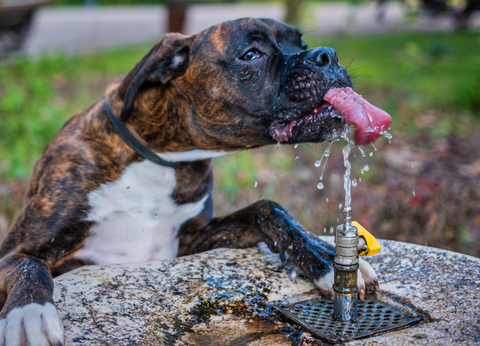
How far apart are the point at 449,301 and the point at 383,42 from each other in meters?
10.8

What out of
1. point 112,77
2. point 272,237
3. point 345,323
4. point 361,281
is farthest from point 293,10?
point 345,323

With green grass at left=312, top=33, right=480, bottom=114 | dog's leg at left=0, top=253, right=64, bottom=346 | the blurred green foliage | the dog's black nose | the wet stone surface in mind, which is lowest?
the blurred green foliage

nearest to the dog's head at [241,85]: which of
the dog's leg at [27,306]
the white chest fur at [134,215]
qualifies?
the white chest fur at [134,215]

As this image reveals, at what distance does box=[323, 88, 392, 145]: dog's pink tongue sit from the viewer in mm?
2119

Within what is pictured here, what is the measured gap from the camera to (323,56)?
2.31 m

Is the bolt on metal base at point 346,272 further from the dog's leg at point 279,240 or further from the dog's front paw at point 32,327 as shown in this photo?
the dog's front paw at point 32,327

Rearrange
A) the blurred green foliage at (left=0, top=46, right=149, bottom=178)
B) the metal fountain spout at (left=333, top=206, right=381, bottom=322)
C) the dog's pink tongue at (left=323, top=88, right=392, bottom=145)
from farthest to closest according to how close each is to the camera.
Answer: the blurred green foliage at (left=0, top=46, right=149, bottom=178), the dog's pink tongue at (left=323, top=88, right=392, bottom=145), the metal fountain spout at (left=333, top=206, right=381, bottom=322)

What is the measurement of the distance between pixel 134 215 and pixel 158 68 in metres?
0.77

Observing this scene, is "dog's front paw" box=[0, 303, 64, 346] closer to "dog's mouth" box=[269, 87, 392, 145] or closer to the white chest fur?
the white chest fur

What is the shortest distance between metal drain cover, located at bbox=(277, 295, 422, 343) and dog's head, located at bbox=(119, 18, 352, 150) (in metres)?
0.75

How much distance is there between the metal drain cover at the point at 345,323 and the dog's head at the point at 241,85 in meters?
0.75

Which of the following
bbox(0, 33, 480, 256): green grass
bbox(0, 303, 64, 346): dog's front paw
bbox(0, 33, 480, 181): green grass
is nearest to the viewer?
bbox(0, 303, 64, 346): dog's front paw

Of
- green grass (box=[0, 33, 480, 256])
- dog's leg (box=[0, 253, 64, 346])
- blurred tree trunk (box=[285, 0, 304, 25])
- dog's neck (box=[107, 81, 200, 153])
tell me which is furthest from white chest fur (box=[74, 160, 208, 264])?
blurred tree trunk (box=[285, 0, 304, 25])

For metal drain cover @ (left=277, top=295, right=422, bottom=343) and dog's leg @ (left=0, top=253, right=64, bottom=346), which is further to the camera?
metal drain cover @ (left=277, top=295, right=422, bottom=343)
